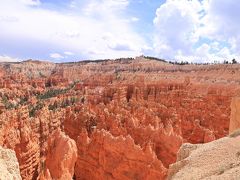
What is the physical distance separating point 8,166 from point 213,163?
483cm

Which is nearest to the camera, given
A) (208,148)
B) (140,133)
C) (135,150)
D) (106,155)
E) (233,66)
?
(208,148)

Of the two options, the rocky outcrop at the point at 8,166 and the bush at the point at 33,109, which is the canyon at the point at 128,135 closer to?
the rocky outcrop at the point at 8,166

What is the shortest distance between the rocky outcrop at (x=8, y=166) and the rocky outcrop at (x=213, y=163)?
3.73m

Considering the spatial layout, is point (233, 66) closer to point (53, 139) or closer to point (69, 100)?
point (69, 100)

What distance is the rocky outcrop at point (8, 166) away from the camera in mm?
8688

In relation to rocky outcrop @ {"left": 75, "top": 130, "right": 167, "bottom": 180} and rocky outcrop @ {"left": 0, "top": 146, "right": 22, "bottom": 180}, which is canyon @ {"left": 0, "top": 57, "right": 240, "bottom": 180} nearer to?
rocky outcrop @ {"left": 75, "top": 130, "right": 167, "bottom": 180}

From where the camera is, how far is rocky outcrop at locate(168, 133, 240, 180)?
840 cm

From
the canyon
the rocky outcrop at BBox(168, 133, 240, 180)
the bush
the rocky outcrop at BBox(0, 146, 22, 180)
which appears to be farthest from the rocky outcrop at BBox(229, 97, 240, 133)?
the bush

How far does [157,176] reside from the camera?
73.7 ft

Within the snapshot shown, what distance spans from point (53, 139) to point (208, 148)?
17.4 m

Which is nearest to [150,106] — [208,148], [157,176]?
[157,176]

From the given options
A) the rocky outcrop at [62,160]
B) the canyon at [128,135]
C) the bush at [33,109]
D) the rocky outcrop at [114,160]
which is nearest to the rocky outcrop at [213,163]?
the canyon at [128,135]

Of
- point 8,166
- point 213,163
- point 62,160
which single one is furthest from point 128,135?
point 8,166

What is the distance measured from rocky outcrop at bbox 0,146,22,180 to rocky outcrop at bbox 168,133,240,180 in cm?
373
